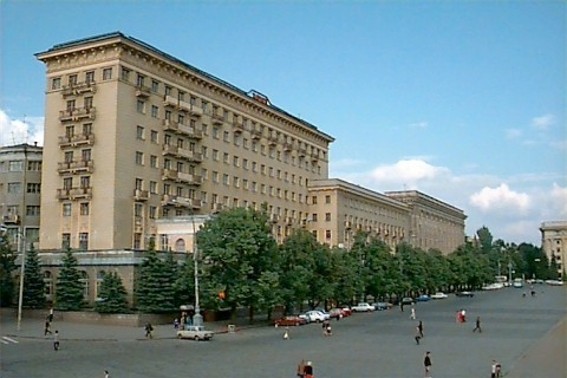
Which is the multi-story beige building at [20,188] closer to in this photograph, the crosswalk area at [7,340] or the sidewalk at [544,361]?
the crosswalk area at [7,340]

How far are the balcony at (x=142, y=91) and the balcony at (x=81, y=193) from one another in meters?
10.6

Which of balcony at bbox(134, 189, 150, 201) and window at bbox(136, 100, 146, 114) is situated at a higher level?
window at bbox(136, 100, 146, 114)

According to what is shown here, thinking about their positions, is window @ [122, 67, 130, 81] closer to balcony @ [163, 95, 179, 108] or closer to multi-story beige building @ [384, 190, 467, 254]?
A: balcony @ [163, 95, 179, 108]

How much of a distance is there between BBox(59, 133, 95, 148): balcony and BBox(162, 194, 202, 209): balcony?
992 centimetres

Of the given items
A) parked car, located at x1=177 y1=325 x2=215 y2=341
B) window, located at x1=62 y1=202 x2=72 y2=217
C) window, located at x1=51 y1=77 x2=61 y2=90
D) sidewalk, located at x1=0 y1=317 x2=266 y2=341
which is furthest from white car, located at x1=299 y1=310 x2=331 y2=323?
window, located at x1=51 y1=77 x2=61 y2=90

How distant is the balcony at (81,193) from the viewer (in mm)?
68375

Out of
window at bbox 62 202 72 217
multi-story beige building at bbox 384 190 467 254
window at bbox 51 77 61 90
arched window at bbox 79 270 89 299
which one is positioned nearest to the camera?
arched window at bbox 79 270 89 299

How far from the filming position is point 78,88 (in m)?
70.5

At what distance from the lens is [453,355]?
3928 centimetres

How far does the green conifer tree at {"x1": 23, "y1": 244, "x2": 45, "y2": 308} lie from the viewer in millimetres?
59562

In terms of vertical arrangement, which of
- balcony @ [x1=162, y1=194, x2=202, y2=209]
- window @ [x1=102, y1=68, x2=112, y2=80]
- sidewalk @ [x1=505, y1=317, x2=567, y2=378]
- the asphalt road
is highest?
window @ [x1=102, y1=68, x2=112, y2=80]

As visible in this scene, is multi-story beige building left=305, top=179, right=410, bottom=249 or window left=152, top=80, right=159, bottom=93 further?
multi-story beige building left=305, top=179, right=410, bottom=249

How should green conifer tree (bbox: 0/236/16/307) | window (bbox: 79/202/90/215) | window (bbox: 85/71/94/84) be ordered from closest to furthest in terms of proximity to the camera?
green conifer tree (bbox: 0/236/16/307) < window (bbox: 79/202/90/215) < window (bbox: 85/71/94/84)

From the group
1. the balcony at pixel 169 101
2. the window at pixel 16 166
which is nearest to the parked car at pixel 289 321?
the balcony at pixel 169 101
